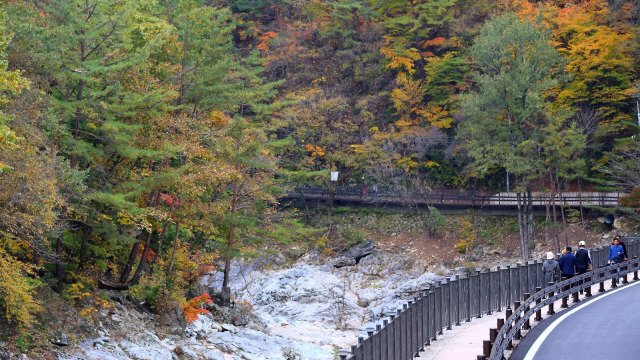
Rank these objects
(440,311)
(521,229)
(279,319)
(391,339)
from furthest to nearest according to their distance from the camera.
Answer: (521,229), (279,319), (440,311), (391,339)

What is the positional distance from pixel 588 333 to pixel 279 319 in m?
17.3

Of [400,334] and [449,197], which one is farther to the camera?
[449,197]

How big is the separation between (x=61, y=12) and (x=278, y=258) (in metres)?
28.4

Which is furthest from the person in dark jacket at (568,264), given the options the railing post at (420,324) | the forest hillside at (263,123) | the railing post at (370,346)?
the forest hillside at (263,123)

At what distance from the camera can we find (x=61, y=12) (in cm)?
1734

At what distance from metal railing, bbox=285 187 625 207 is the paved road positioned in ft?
73.9

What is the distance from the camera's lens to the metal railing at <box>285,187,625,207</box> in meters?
38.8

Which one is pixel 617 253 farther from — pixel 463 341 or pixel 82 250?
pixel 82 250

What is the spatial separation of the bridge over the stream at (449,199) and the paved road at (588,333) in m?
22.1

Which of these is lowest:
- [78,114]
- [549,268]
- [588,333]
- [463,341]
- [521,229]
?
[463,341]

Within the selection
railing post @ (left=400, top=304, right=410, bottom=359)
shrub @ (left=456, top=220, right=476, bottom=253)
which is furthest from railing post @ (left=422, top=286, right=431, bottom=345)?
shrub @ (left=456, top=220, right=476, bottom=253)

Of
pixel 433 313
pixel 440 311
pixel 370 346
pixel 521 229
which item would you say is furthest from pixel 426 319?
pixel 521 229

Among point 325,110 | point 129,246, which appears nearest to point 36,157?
point 129,246

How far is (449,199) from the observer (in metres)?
44.9
